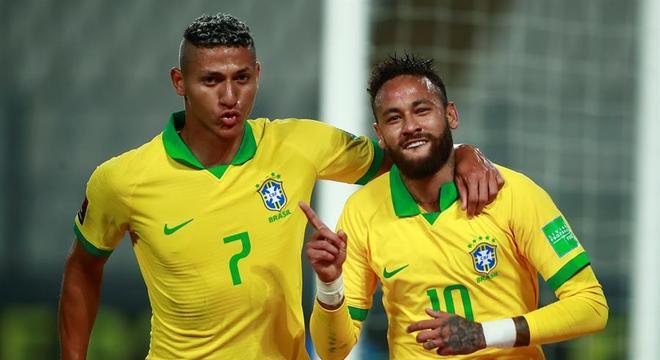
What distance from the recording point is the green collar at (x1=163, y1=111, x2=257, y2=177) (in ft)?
10.1

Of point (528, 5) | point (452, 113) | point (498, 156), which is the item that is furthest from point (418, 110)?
point (528, 5)

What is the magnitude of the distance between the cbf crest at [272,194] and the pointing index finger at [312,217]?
66mm

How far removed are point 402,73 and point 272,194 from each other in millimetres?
463

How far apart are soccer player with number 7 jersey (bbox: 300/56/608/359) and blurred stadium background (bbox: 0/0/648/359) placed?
10.9ft

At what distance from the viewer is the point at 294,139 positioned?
3201 mm

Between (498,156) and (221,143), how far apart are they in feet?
12.1

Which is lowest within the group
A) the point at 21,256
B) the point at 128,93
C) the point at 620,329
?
the point at 620,329

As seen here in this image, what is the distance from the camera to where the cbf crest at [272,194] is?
3.08 meters

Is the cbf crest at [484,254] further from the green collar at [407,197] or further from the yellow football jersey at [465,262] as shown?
the green collar at [407,197]

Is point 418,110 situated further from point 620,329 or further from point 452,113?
point 620,329

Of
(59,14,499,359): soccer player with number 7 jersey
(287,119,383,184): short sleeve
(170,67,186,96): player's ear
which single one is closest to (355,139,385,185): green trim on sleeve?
(287,119,383,184): short sleeve

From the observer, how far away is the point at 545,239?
2.99 metres

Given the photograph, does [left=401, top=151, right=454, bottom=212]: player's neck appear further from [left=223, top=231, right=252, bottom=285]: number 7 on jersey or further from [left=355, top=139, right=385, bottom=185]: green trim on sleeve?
[left=223, top=231, right=252, bottom=285]: number 7 on jersey

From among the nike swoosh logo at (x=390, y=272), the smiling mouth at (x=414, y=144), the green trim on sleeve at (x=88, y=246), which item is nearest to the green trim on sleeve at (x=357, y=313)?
the nike swoosh logo at (x=390, y=272)
